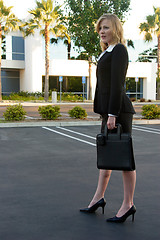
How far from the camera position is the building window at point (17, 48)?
120 ft

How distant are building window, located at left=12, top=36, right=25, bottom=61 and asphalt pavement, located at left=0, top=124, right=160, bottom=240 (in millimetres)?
29670

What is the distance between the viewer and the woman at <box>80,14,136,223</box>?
3293mm

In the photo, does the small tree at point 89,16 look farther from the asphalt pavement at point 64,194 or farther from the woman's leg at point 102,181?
the woman's leg at point 102,181

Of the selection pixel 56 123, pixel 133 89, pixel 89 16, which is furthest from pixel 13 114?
pixel 133 89

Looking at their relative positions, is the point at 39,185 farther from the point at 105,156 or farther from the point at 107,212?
the point at 105,156

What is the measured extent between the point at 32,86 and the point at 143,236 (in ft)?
111

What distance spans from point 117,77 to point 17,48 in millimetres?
35198

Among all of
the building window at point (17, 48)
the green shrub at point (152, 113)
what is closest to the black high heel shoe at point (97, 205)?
the green shrub at point (152, 113)

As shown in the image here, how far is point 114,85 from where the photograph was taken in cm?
329

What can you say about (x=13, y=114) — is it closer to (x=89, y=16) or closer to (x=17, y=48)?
(x=89, y=16)

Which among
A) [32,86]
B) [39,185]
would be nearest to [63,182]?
[39,185]

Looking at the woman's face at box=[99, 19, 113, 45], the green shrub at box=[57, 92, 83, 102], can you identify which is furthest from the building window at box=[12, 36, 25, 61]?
the woman's face at box=[99, 19, 113, 45]

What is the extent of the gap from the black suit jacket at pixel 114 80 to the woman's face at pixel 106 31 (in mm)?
166

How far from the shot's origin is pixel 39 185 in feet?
16.0
